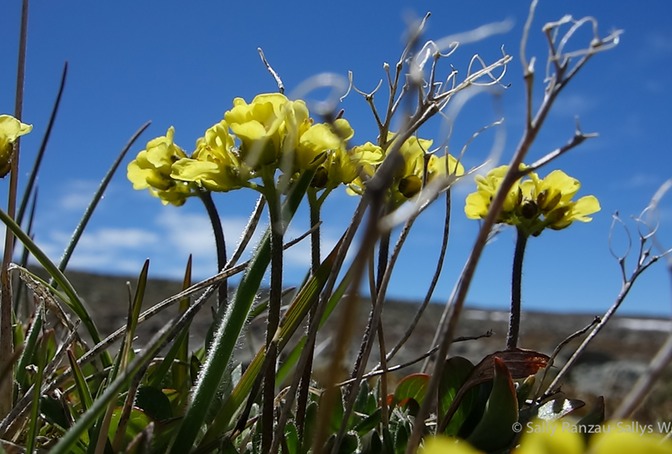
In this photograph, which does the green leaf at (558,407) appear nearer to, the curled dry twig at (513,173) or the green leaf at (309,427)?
the green leaf at (309,427)

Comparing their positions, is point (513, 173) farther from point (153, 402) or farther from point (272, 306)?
point (153, 402)

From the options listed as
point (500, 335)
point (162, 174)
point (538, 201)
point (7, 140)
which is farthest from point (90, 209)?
point (500, 335)

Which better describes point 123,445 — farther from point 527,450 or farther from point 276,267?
point 527,450

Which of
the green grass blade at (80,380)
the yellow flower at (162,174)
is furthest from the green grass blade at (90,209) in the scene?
the green grass blade at (80,380)

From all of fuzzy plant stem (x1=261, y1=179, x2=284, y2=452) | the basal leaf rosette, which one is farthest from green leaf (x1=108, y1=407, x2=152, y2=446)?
the basal leaf rosette

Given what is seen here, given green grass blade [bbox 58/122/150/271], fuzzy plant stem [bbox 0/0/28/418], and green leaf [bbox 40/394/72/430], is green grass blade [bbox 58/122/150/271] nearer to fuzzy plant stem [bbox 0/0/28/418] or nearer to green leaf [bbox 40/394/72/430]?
fuzzy plant stem [bbox 0/0/28/418]

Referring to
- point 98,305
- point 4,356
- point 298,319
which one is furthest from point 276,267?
point 98,305
